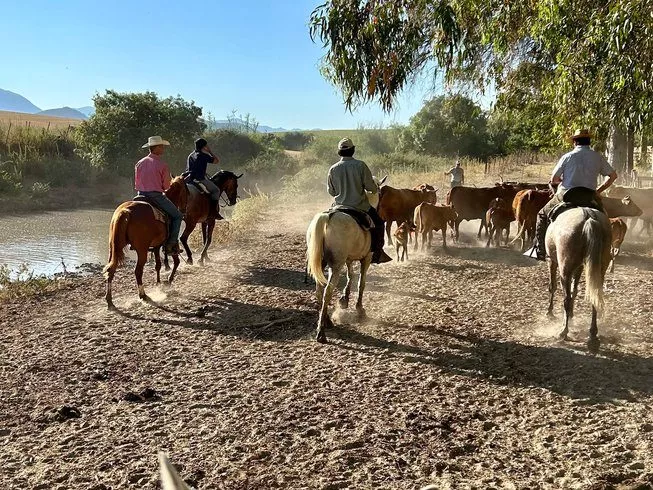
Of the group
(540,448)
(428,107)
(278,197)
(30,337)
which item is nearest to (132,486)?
(540,448)

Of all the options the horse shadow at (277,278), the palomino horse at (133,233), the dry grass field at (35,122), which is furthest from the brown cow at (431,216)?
the dry grass field at (35,122)

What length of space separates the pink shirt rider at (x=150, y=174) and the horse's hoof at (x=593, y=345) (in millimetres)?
6811

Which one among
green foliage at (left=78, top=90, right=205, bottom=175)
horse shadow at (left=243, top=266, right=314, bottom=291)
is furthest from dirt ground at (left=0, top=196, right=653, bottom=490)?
green foliage at (left=78, top=90, right=205, bottom=175)

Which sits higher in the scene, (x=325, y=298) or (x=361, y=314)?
(x=325, y=298)

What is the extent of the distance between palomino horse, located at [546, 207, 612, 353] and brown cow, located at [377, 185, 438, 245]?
655cm

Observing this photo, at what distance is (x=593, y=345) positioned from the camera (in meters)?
6.30

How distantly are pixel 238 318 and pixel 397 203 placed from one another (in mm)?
6300

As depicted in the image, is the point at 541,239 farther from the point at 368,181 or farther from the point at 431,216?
the point at 431,216

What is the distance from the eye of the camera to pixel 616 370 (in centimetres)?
574

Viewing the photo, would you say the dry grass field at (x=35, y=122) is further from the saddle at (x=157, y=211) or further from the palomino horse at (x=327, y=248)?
the palomino horse at (x=327, y=248)

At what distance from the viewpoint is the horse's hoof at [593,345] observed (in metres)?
6.27

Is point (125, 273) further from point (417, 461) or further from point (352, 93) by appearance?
point (417, 461)

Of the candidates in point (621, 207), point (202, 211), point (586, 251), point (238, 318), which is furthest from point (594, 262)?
point (202, 211)

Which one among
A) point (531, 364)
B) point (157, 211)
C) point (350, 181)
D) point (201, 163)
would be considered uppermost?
point (201, 163)
